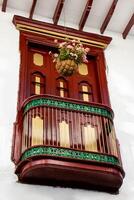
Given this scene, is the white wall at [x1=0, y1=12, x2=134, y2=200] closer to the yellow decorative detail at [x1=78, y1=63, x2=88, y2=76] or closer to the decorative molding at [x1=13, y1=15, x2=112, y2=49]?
the decorative molding at [x1=13, y1=15, x2=112, y2=49]

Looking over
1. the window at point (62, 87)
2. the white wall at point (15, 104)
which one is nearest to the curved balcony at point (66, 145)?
the white wall at point (15, 104)

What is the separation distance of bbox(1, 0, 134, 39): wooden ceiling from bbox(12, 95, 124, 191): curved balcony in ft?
8.11

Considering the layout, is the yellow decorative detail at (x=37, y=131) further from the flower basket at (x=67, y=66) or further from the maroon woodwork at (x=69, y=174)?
the flower basket at (x=67, y=66)

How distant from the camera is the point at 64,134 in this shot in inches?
250

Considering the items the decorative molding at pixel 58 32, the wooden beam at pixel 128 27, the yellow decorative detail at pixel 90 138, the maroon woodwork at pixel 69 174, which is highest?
the wooden beam at pixel 128 27

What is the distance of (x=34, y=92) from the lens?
7348 millimetres

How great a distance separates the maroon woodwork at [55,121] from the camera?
19.7 feet

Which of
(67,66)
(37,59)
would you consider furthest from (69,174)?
(37,59)

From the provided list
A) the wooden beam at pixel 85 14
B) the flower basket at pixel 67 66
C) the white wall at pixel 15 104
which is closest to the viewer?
the white wall at pixel 15 104

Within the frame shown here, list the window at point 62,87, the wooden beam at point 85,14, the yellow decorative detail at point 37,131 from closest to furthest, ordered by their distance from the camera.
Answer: the yellow decorative detail at point 37,131 → the window at point 62,87 → the wooden beam at point 85,14

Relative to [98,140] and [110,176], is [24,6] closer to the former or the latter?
[98,140]

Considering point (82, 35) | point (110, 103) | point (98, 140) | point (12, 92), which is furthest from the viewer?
point (82, 35)

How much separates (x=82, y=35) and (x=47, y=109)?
7.92 feet

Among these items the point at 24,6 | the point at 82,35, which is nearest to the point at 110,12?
the point at 82,35
